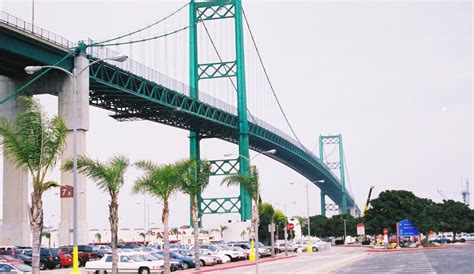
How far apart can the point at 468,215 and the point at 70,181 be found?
84.3m

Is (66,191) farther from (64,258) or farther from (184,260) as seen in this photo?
(64,258)

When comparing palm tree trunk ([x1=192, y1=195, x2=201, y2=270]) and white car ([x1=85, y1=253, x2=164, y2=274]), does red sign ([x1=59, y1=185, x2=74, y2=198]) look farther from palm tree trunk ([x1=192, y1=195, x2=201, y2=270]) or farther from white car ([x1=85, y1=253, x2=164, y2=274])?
palm tree trunk ([x1=192, y1=195, x2=201, y2=270])

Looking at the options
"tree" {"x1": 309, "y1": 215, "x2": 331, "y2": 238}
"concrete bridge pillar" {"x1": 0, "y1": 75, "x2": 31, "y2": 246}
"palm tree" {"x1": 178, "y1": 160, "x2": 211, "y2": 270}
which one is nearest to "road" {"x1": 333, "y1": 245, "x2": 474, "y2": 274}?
"palm tree" {"x1": 178, "y1": 160, "x2": 211, "y2": 270}

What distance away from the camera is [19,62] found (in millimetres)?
58875

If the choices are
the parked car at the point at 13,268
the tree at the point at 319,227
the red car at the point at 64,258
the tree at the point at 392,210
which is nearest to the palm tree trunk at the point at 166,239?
the parked car at the point at 13,268

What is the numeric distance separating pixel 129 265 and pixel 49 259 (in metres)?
14.1

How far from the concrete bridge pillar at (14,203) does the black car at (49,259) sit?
765 cm

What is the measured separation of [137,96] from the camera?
73.2 metres

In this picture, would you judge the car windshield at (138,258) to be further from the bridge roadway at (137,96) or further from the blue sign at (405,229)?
the blue sign at (405,229)

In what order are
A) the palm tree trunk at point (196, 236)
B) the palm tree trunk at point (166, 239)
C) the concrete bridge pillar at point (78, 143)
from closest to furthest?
1. the palm tree trunk at point (166, 239)
2. the palm tree trunk at point (196, 236)
3. the concrete bridge pillar at point (78, 143)

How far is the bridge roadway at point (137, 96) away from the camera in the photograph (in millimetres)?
56281

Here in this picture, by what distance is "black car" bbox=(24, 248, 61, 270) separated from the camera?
171 ft

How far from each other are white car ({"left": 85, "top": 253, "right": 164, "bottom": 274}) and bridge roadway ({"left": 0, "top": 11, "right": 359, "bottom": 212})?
1978 cm

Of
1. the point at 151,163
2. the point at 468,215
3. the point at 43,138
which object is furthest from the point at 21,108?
the point at 468,215
